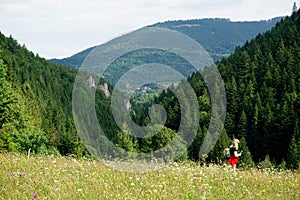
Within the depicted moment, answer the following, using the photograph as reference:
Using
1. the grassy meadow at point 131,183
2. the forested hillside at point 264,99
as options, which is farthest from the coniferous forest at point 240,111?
the grassy meadow at point 131,183

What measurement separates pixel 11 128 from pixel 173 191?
1087 inches

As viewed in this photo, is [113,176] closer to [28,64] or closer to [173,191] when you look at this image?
[173,191]

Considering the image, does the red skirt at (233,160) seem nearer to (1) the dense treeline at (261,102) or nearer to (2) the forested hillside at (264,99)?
(2) the forested hillside at (264,99)

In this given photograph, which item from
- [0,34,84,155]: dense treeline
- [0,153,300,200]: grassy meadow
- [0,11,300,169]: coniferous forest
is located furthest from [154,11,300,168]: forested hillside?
[0,153,300,200]: grassy meadow

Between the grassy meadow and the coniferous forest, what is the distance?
22.8 metres

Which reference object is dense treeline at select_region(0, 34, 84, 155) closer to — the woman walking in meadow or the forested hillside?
the woman walking in meadow

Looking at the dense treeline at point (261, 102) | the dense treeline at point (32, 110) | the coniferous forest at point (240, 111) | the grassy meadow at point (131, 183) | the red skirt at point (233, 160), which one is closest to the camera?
the grassy meadow at point (131, 183)

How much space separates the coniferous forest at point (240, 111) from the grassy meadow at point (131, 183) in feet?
74.7

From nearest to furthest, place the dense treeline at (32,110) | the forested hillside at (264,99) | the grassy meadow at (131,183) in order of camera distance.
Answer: the grassy meadow at (131,183)
the dense treeline at (32,110)
the forested hillside at (264,99)

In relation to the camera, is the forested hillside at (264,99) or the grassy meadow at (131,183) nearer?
the grassy meadow at (131,183)

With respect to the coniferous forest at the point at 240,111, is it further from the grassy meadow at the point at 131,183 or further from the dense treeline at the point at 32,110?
the grassy meadow at the point at 131,183

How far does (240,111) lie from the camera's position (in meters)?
104

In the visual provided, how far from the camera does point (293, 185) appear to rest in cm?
748

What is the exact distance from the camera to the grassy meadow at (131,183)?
663 centimetres
